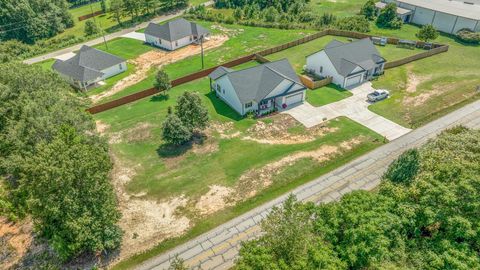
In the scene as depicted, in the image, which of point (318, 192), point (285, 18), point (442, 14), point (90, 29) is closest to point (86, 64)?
point (90, 29)

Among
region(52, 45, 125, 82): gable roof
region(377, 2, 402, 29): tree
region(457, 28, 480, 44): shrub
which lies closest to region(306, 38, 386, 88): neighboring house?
region(377, 2, 402, 29): tree

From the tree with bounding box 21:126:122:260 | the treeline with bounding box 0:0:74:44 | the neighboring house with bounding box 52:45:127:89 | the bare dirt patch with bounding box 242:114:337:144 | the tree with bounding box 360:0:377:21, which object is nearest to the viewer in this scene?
the tree with bounding box 21:126:122:260

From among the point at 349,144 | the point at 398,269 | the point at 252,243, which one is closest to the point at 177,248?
the point at 252,243

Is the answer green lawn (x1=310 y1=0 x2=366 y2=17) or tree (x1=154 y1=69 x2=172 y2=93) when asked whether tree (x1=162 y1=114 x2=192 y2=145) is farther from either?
green lawn (x1=310 y1=0 x2=366 y2=17)

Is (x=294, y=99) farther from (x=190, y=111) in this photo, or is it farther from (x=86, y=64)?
(x=86, y=64)

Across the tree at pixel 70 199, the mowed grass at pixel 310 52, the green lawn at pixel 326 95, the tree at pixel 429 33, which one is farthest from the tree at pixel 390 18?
the tree at pixel 70 199

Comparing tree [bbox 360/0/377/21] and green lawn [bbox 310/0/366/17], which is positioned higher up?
tree [bbox 360/0/377/21]
